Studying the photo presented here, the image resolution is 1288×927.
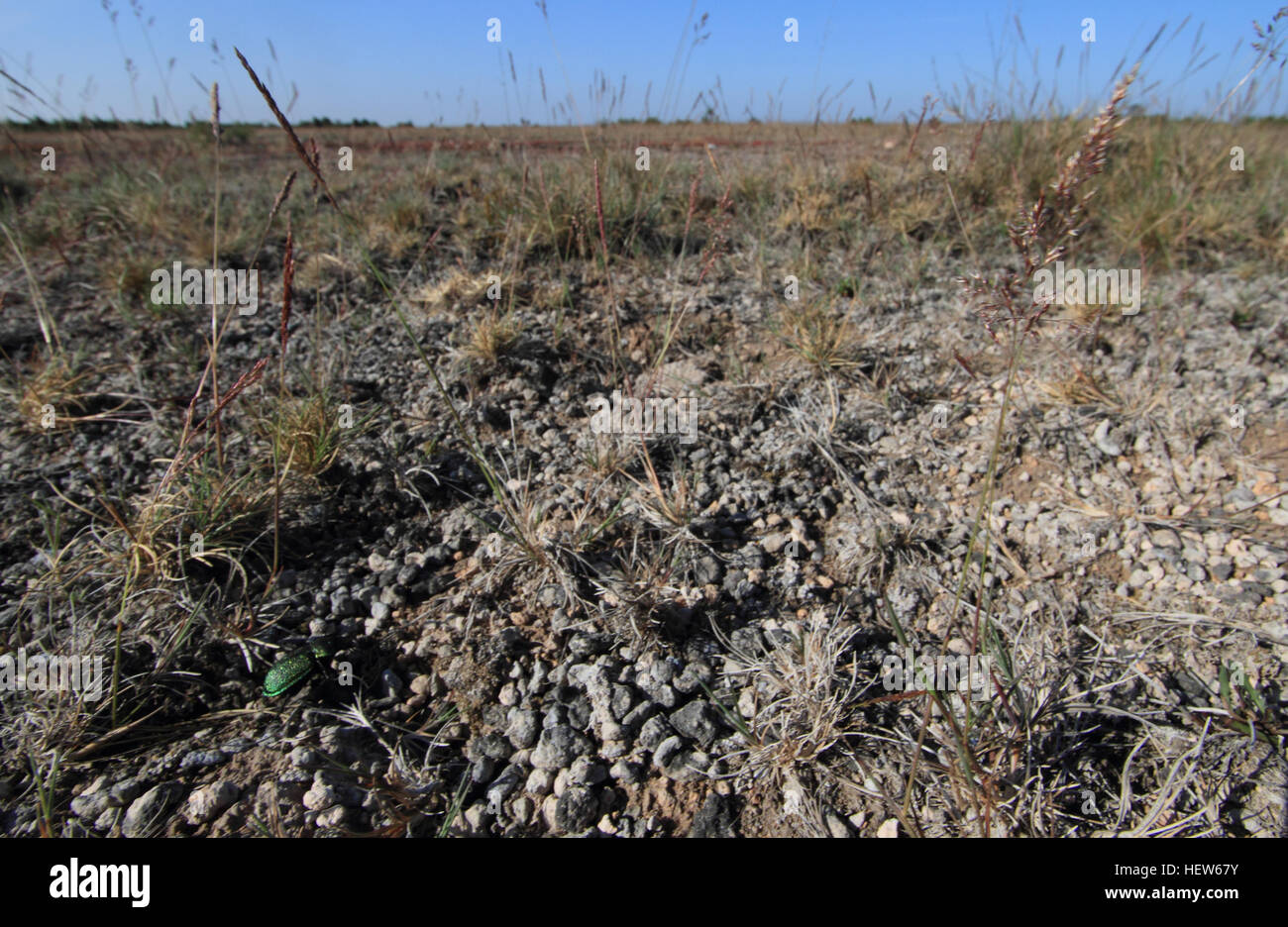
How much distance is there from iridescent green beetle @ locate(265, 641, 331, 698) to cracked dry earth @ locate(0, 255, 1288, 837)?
0.10 ft

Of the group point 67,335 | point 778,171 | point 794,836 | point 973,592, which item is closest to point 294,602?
point 794,836

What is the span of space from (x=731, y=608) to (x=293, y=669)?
3.87ft

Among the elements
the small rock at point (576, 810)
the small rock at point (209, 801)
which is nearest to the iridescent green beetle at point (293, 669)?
the small rock at point (209, 801)

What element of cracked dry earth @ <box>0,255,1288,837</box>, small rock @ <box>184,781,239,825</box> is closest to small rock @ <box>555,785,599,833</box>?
cracked dry earth @ <box>0,255,1288,837</box>

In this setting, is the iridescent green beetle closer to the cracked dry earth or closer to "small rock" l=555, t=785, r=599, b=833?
the cracked dry earth

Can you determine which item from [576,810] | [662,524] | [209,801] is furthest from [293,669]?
[662,524]

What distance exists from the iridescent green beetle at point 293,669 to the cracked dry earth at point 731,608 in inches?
1.2

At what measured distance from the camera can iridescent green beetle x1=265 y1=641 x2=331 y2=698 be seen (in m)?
1.62

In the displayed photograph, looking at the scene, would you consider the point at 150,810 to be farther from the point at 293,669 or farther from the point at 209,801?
the point at 293,669

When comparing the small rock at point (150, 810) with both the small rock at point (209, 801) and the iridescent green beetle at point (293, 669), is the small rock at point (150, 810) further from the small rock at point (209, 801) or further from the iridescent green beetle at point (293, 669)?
the iridescent green beetle at point (293, 669)

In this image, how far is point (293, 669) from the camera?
5.41ft

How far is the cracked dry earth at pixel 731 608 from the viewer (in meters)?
1.39

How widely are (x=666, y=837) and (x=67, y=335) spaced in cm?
355

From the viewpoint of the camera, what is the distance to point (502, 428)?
8.23ft
